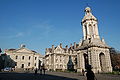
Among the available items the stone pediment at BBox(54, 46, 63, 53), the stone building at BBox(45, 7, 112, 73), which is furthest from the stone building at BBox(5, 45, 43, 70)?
the stone building at BBox(45, 7, 112, 73)

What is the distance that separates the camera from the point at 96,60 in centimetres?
3231

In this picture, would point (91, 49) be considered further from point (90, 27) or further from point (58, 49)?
point (58, 49)

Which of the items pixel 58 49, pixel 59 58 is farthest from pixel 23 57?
pixel 59 58

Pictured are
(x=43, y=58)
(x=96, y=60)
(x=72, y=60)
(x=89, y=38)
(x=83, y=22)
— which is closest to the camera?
(x=96, y=60)

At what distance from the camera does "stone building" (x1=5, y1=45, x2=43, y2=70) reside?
2633 inches

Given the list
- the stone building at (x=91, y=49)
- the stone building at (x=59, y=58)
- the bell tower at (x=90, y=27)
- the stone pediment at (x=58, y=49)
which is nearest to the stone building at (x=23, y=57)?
the stone building at (x=59, y=58)

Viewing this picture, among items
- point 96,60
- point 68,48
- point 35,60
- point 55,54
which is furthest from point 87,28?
point 35,60

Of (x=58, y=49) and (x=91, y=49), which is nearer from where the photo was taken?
(x=91, y=49)

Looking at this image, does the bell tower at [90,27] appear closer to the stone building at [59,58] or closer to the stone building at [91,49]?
the stone building at [91,49]

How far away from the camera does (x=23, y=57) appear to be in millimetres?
69312

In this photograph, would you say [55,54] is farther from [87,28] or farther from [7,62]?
[87,28]

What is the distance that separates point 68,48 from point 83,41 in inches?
1388

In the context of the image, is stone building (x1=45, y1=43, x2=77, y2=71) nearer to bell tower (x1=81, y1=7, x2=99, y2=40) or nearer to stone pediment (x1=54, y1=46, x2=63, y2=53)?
stone pediment (x1=54, y1=46, x2=63, y2=53)

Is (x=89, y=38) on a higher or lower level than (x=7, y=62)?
higher
